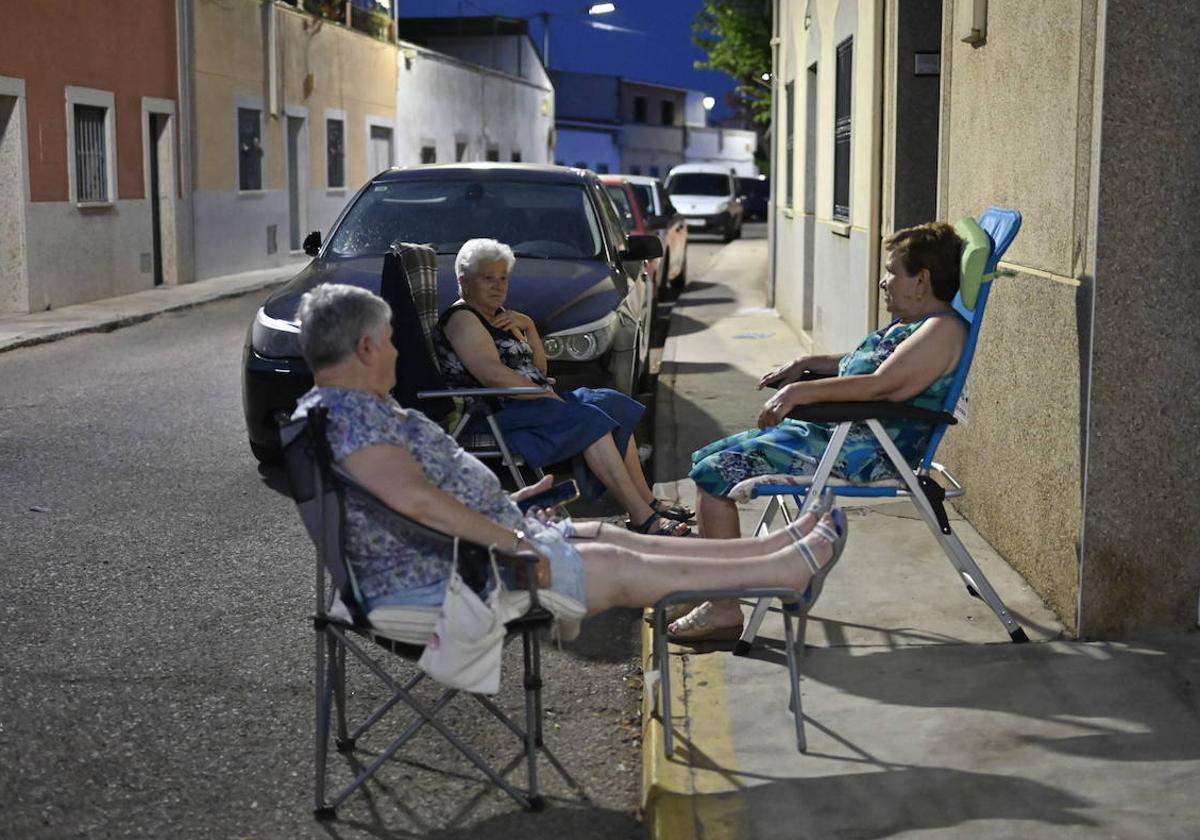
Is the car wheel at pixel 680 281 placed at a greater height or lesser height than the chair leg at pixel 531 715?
greater

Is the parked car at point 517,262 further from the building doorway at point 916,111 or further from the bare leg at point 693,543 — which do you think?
the bare leg at point 693,543

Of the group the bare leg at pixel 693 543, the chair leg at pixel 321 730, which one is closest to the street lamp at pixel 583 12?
the bare leg at pixel 693 543

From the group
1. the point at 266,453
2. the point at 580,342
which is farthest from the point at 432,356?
the point at 266,453

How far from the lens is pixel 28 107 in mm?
18938

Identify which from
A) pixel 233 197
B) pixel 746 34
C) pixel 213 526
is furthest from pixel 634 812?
pixel 746 34

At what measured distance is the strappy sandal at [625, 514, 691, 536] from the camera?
22.1 feet

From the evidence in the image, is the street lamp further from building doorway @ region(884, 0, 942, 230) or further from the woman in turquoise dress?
the woman in turquoise dress

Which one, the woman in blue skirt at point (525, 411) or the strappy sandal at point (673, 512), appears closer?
the woman in blue skirt at point (525, 411)

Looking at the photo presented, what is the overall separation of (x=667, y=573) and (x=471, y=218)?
19.4 ft

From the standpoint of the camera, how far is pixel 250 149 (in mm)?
27422

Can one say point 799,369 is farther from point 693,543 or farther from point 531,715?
point 531,715

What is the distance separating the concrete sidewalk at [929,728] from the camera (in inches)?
157

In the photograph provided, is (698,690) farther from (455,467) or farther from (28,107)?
(28,107)

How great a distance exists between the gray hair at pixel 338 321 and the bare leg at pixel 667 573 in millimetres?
764
